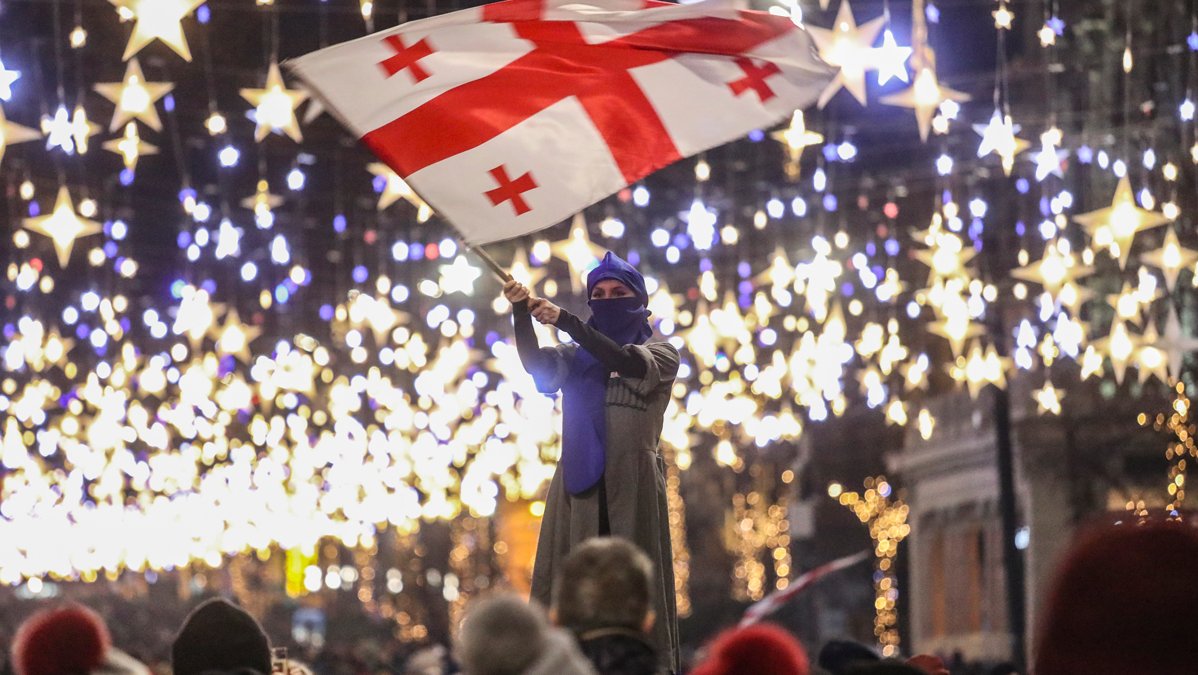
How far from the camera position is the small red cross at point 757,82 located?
8.76m

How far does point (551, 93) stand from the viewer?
8578 mm

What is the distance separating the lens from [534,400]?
97.0 feet

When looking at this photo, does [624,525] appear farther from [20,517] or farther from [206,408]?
[20,517]

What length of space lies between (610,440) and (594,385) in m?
0.22

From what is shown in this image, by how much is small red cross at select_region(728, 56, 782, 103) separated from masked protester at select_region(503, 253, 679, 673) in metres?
1.52

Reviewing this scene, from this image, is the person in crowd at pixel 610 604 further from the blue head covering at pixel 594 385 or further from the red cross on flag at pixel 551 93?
the red cross on flag at pixel 551 93

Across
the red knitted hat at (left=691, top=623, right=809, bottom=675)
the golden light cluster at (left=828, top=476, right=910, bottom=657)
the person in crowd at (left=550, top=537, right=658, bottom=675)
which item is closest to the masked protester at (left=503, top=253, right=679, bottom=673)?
the person in crowd at (left=550, top=537, right=658, bottom=675)

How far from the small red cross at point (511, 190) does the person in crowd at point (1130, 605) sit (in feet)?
14.5

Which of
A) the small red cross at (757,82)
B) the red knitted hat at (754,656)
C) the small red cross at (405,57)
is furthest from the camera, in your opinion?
the small red cross at (757,82)

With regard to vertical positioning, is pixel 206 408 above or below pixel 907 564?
above

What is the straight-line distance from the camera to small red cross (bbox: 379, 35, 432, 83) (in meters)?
8.16

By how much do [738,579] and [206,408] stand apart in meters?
26.8

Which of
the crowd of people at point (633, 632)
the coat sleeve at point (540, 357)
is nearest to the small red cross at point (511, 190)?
the coat sleeve at point (540, 357)

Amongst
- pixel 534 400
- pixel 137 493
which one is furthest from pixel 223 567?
pixel 534 400
